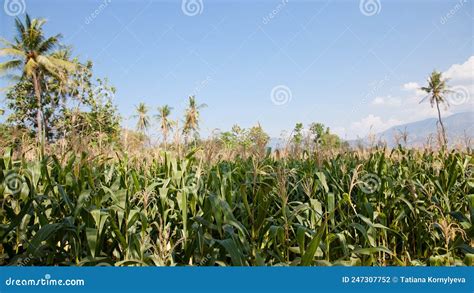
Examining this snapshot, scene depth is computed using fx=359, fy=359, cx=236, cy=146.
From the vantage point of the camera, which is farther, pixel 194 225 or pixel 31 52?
pixel 31 52

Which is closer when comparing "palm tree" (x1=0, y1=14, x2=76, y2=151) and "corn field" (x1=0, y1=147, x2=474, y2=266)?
"corn field" (x1=0, y1=147, x2=474, y2=266)

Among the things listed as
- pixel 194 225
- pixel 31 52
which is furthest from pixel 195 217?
pixel 31 52

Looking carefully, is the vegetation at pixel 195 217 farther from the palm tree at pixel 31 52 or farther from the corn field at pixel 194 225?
the palm tree at pixel 31 52

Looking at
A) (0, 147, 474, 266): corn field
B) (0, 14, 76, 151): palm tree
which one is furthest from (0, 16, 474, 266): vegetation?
(0, 14, 76, 151): palm tree

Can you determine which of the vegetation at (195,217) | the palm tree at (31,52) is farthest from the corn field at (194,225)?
the palm tree at (31,52)

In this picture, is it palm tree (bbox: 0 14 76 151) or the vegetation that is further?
palm tree (bbox: 0 14 76 151)

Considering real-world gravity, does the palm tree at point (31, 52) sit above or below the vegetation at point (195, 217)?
above

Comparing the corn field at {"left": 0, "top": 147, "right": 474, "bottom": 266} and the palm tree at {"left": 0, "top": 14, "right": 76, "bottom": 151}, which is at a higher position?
the palm tree at {"left": 0, "top": 14, "right": 76, "bottom": 151}

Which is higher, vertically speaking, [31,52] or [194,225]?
[31,52]

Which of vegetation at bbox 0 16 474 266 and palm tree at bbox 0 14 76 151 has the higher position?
palm tree at bbox 0 14 76 151

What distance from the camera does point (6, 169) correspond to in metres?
2.88

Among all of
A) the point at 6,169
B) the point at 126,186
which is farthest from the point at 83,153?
the point at 6,169

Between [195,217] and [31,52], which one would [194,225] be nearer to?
[195,217]

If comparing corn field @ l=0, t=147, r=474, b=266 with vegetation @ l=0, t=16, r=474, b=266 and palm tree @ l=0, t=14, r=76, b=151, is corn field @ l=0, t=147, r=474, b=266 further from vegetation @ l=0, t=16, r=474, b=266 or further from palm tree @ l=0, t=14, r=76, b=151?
palm tree @ l=0, t=14, r=76, b=151
